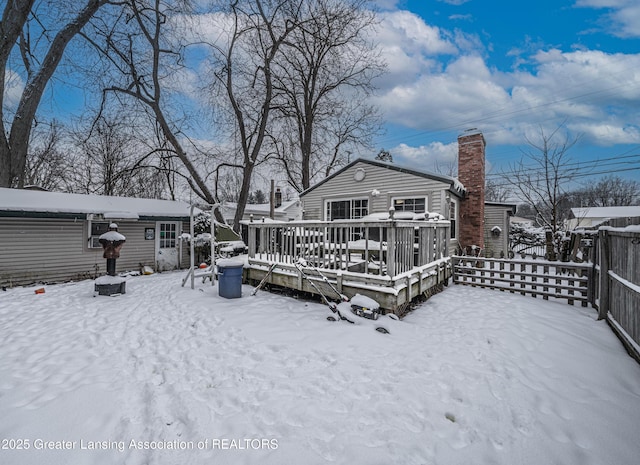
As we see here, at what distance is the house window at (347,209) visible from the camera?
34.6ft

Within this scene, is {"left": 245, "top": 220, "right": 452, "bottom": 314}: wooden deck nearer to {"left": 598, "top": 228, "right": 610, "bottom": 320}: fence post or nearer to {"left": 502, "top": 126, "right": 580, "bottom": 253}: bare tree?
{"left": 598, "top": 228, "right": 610, "bottom": 320}: fence post

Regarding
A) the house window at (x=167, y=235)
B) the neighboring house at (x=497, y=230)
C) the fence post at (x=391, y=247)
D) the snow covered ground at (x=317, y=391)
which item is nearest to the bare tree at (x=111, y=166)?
the house window at (x=167, y=235)

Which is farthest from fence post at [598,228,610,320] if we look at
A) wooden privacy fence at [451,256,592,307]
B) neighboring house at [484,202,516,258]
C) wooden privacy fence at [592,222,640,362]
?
neighboring house at [484,202,516,258]

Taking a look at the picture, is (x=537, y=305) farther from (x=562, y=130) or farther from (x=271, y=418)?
(x=562, y=130)

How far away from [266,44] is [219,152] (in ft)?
19.6

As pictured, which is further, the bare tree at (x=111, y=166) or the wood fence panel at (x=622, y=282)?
the bare tree at (x=111, y=166)

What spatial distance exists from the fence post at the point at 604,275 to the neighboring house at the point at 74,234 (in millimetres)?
11653

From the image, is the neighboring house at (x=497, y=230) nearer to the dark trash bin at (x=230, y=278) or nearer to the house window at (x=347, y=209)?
the house window at (x=347, y=209)

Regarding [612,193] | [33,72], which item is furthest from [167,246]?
[612,193]

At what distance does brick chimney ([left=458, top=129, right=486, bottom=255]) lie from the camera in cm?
1009

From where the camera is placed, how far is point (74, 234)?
9.17 m

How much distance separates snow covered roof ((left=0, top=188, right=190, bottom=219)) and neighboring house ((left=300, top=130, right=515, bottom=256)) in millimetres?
5962

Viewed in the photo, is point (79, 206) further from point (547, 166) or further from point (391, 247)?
point (547, 166)

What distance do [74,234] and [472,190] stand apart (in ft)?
44.2
